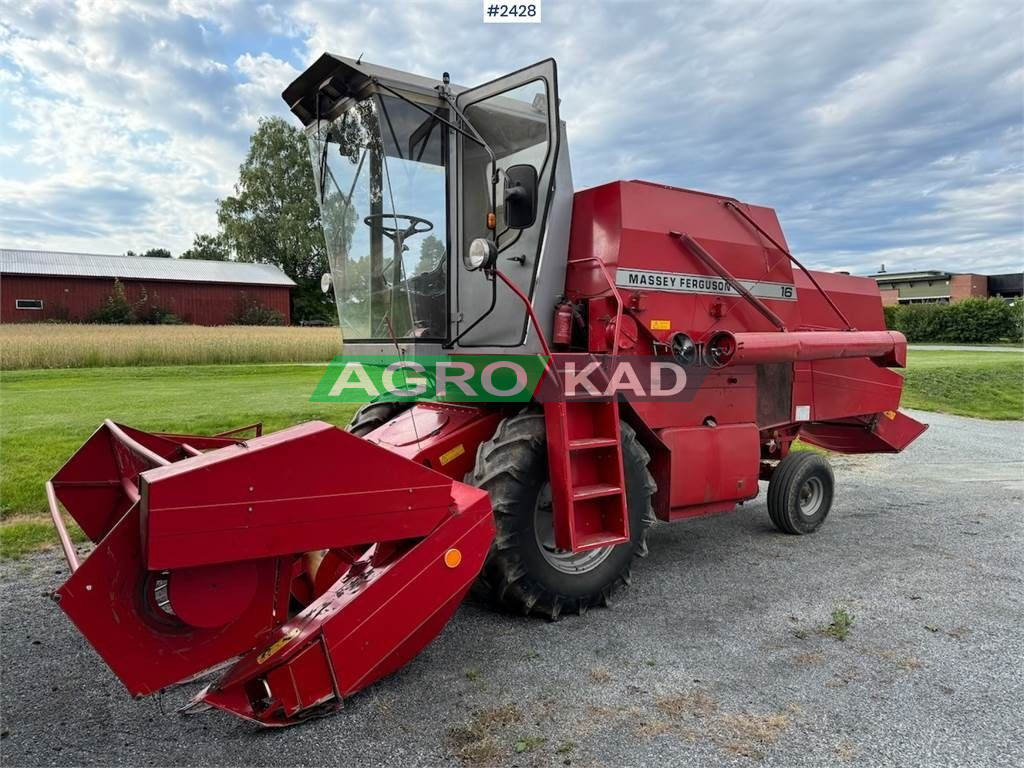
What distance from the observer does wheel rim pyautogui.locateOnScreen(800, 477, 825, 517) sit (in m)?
5.87

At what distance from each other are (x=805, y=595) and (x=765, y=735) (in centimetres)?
180

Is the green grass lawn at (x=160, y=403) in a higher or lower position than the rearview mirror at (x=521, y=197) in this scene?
lower

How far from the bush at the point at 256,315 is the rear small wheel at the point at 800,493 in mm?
32289

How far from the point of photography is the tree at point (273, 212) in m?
37.4

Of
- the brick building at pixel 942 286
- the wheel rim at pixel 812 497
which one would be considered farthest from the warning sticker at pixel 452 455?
the brick building at pixel 942 286

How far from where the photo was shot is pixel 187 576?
98.2 inches

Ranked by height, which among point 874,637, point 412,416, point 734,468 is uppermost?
point 412,416

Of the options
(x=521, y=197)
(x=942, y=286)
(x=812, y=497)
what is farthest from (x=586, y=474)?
(x=942, y=286)

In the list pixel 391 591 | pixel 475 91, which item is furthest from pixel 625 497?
pixel 475 91

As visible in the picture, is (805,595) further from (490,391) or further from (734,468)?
(490,391)

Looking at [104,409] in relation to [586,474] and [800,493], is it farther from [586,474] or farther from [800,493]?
[800,493]

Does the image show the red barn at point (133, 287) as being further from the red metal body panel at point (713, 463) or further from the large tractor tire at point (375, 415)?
the red metal body panel at point (713, 463)

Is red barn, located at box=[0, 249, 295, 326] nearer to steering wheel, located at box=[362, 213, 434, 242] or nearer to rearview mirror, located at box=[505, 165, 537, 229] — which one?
steering wheel, located at box=[362, 213, 434, 242]

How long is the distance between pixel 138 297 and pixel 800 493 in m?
35.4
